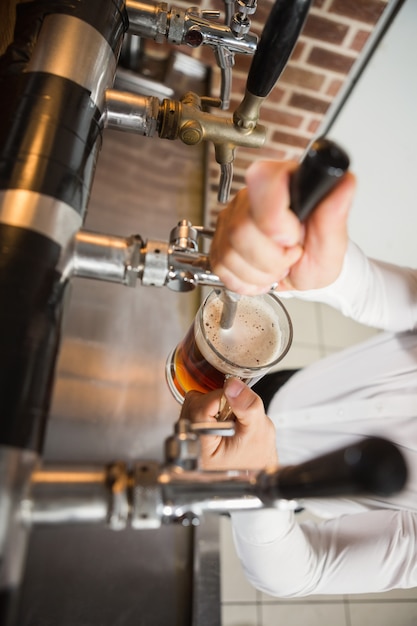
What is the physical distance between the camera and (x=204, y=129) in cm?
63

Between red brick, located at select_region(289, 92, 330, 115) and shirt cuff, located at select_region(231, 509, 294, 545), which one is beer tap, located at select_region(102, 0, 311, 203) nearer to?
shirt cuff, located at select_region(231, 509, 294, 545)

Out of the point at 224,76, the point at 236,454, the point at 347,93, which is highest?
the point at 347,93

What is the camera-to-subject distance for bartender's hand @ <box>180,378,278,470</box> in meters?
0.62

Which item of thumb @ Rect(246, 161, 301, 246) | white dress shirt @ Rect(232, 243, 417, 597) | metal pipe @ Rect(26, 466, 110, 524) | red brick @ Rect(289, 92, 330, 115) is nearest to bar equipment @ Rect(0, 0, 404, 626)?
metal pipe @ Rect(26, 466, 110, 524)

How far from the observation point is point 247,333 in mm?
709

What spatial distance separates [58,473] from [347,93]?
164 cm

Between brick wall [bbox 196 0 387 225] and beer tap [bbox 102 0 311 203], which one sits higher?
brick wall [bbox 196 0 387 225]

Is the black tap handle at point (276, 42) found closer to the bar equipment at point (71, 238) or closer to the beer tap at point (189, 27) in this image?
the bar equipment at point (71, 238)

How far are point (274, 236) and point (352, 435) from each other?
883 millimetres

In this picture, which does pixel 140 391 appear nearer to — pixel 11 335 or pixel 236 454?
pixel 236 454

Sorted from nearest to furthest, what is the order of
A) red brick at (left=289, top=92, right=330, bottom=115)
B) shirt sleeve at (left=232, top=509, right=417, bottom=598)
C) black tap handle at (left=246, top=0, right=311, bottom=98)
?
black tap handle at (left=246, top=0, right=311, bottom=98), shirt sleeve at (left=232, top=509, right=417, bottom=598), red brick at (left=289, top=92, right=330, bottom=115)

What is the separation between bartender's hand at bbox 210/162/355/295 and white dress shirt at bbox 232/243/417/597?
0.40 m

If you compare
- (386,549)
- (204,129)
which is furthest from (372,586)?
(204,129)

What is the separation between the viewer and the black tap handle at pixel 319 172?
1.05 ft
